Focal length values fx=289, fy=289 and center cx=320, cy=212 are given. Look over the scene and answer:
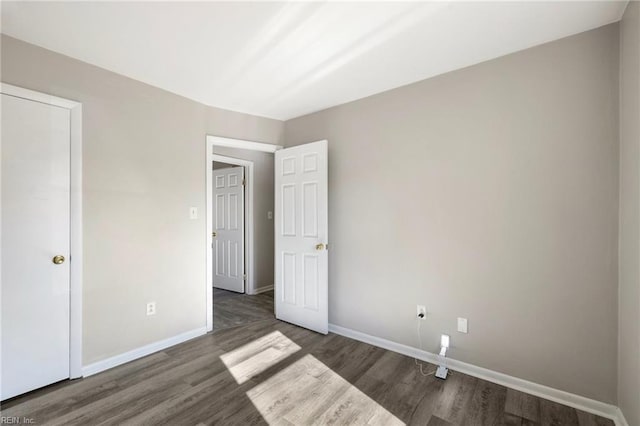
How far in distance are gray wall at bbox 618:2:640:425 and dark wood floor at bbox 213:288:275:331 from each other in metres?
3.04

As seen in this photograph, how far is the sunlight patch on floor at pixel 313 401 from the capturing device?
1.80 metres

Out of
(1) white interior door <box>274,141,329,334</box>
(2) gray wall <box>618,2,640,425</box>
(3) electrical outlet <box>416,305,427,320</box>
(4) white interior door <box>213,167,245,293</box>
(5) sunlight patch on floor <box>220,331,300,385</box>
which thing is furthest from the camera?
(4) white interior door <box>213,167,245,293</box>

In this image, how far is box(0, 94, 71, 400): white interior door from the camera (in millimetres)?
1957

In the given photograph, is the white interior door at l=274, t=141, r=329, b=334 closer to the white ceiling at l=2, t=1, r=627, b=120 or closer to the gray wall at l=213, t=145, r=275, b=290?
the white ceiling at l=2, t=1, r=627, b=120

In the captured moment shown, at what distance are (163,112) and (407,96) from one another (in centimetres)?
231

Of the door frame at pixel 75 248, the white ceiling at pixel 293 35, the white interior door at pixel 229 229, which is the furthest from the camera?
the white interior door at pixel 229 229

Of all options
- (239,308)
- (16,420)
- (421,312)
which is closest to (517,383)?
(421,312)

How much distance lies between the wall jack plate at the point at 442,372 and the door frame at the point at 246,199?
2294 millimetres

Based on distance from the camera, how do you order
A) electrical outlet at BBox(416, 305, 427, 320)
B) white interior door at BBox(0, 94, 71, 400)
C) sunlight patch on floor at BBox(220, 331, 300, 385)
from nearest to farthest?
white interior door at BBox(0, 94, 71, 400) < sunlight patch on floor at BBox(220, 331, 300, 385) < electrical outlet at BBox(416, 305, 427, 320)

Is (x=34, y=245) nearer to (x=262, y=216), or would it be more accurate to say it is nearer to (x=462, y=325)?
(x=262, y=216)

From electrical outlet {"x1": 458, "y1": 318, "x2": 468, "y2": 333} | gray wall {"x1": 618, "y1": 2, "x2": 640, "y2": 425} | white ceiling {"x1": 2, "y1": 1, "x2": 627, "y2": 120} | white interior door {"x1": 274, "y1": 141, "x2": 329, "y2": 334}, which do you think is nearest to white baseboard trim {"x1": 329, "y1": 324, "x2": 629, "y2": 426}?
gray wall {"x1": 618, "y1": 2, "x2": 640, "y2": 425}

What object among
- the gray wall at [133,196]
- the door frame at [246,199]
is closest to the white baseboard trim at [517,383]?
the door frame at [246,199]

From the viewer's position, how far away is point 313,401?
6.47ft

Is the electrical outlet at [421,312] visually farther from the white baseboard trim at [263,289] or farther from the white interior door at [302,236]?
the white baseboard trim at [263,289]
